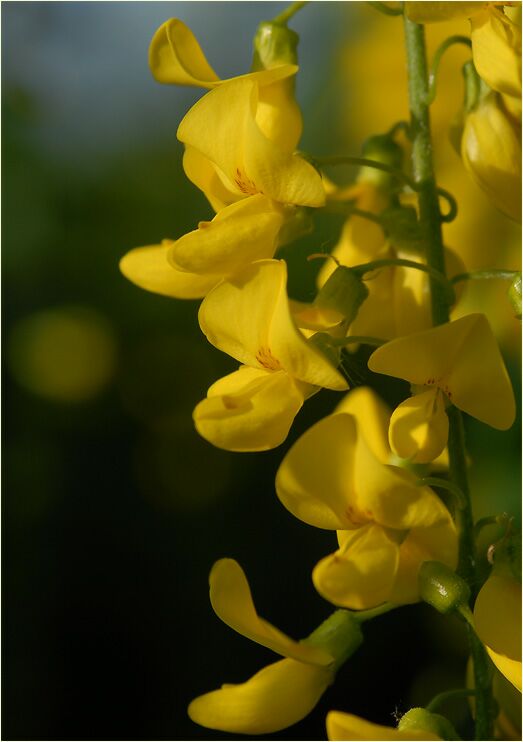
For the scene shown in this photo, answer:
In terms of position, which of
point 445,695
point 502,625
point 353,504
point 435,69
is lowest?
point 445,695

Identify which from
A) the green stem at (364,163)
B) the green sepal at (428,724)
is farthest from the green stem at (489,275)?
the green sepal at (428,724)

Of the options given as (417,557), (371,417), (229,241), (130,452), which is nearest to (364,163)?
(229,241)

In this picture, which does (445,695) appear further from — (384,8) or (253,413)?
(384,8)

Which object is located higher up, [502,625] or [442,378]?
[442,378]

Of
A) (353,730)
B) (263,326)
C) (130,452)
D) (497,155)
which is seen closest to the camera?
(353,730)

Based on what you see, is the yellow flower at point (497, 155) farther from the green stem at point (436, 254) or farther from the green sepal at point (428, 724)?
the green sepal at point (428, 724)

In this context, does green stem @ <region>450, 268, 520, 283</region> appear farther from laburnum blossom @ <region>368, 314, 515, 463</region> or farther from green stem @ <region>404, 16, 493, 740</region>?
laburnum blossom @ <region>368, 314, 515, 463</region>

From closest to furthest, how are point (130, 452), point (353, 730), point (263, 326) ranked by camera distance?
1. point (353, 730)
2. point (263, 326)
3. point (130, 452)
